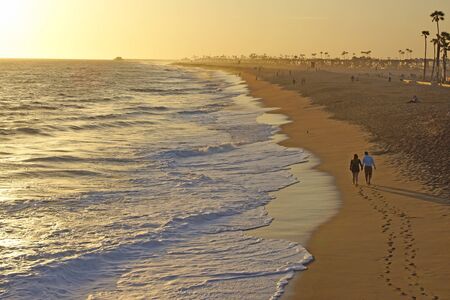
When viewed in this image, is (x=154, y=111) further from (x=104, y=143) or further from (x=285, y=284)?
(x=285, y=284)

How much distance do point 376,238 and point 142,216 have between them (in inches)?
244

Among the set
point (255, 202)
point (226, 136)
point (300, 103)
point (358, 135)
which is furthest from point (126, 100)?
point (255, 202)

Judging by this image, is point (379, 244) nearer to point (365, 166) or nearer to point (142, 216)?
point (142, 216)

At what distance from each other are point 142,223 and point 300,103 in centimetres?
3740

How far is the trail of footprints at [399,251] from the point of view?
33.7 ft

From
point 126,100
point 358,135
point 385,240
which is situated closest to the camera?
point 385,240

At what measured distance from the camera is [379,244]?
13000mm

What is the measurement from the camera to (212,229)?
1510 cm

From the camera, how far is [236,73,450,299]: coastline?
10555mm

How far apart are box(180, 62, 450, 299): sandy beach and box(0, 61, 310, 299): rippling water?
0.61m

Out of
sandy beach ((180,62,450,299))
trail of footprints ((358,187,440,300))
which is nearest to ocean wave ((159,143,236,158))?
sandy beach ((180,62,450,299))

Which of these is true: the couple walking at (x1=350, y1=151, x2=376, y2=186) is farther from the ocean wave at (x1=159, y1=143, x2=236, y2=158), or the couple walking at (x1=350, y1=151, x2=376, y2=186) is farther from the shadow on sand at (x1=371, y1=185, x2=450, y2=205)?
the ocean wave at (x1=159, y1=143, x2=236, y2=158)

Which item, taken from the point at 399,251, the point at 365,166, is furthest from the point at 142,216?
the point at 365,166

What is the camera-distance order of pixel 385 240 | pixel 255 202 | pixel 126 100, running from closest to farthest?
pixel 385 240 < pixel 255 202 < pixel 126 100
